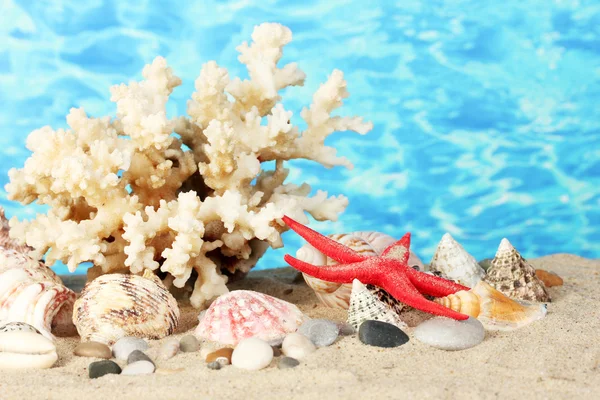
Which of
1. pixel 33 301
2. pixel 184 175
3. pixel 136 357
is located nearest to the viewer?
pixel 136 357

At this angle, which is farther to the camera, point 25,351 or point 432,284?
Answer: point 432,284

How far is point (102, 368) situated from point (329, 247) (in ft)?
4.35

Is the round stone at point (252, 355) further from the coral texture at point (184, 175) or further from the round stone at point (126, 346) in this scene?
the coral texture at point (184, 175)

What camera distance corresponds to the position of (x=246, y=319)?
10.1 ft

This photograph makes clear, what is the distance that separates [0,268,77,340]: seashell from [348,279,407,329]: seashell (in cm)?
137

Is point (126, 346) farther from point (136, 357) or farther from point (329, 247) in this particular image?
point (329, 247)

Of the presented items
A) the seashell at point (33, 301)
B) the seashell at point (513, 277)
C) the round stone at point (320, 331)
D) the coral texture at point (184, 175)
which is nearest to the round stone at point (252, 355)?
the round stone at point (320, 331)

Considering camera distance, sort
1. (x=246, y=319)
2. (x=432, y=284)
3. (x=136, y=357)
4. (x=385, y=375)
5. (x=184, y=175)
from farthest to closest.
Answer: (x=184, y=175) → (x=432, y=284) → (x=246, y=319) → (x=136, y=357) → (x=385, y=375)

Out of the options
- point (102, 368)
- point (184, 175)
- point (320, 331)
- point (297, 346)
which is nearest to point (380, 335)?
point (320, 331)

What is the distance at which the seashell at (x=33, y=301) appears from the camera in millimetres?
3209

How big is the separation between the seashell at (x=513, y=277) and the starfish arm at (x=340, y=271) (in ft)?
2.65

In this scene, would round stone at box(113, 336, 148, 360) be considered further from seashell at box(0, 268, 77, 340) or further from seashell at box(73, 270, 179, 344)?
seashell at box(0, 268, 77, 340)

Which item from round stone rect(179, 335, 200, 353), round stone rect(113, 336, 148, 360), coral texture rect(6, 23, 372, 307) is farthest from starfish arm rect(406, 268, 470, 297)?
round stone rect(113, 336, 148, 360)

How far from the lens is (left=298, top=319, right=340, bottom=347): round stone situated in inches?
113
